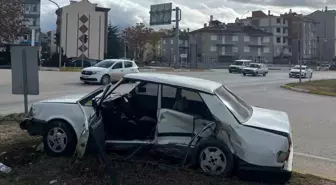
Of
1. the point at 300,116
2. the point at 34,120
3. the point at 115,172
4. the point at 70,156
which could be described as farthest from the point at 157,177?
the point at 300,116

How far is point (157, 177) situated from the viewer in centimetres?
516

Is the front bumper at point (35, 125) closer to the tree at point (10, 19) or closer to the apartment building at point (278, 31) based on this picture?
the tree at point (10, 19)

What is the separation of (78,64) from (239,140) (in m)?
52.3

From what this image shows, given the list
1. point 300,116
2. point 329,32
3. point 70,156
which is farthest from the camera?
point 329,32

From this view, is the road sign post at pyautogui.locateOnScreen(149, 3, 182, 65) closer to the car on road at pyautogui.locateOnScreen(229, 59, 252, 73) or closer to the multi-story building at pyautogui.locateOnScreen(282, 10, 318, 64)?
the car on road at pyautogui.locateOnScreen(229, 59, 252, 73)

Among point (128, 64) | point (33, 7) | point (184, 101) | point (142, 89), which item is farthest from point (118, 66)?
point (33, 7)

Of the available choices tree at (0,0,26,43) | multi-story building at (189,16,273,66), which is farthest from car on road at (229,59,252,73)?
multi-story building at (189,16,273,66)

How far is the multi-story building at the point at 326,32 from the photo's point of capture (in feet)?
401

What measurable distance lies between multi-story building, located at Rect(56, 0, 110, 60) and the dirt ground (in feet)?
213

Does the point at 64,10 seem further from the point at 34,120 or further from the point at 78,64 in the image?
the point at 34,120

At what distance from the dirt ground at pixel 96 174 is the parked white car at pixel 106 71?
18.4 meters

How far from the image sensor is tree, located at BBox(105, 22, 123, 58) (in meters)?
79.4

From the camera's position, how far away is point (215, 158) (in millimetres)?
5375

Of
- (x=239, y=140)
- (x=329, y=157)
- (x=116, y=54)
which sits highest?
(x=116, y=54)
